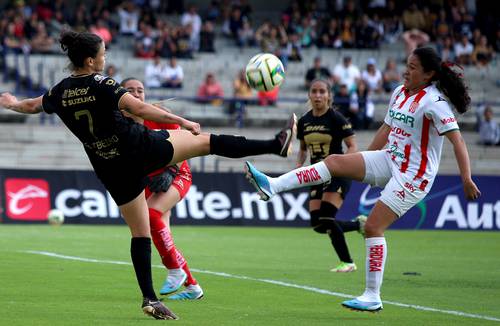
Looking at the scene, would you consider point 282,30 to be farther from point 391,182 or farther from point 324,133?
point 391,182

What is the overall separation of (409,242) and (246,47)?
14.1 metres

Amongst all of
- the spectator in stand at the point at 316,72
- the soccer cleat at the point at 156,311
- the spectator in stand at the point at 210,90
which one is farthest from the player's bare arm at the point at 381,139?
the spectator in stand at the point at 316,72

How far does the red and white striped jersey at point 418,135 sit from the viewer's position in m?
8.98

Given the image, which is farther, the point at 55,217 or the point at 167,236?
the point at 55,217

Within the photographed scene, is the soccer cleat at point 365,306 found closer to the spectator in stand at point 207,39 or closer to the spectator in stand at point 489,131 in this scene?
the spectator in stand at point 489,131

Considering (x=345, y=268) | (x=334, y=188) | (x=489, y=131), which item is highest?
(x=334, y=188)

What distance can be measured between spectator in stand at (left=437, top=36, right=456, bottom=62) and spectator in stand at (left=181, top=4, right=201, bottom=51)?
23.9 ft

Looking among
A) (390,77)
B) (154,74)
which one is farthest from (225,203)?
(390,77)

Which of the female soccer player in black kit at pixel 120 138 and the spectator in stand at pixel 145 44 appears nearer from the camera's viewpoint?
the female soccer player in black kit at pixel 120 138

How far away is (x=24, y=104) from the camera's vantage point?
9164 millimetres

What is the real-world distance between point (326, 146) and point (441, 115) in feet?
15.7

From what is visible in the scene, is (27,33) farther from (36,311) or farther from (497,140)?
(36,311)

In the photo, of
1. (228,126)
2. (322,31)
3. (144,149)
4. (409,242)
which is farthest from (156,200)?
(322,31)

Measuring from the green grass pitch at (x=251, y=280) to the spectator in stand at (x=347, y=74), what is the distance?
10.0m
